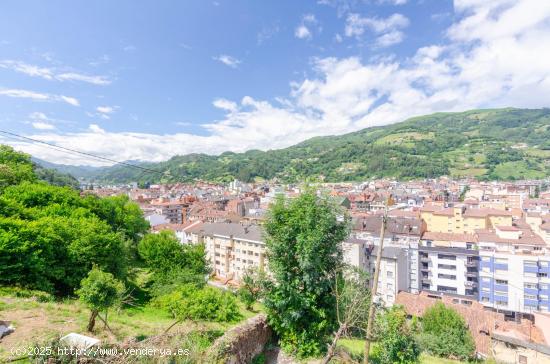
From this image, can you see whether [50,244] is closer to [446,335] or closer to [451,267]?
[446,335]

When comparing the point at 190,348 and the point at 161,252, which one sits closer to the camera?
the point at 190,348

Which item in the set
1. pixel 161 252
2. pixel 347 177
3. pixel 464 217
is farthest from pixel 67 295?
pixel 347 177

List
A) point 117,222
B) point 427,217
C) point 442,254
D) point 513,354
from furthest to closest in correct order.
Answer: point 427,217
point 442,254
point 117,222
point 513,354

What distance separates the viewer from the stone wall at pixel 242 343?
23.5ft

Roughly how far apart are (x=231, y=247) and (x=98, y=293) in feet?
117

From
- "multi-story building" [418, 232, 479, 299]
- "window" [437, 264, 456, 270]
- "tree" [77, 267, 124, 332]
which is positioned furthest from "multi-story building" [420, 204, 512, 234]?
"tree" [77, 267, 124, 332]

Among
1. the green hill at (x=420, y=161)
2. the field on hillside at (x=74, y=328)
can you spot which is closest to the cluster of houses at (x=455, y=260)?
the field on hillside at (x=74, y=328)

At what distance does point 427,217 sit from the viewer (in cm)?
5597

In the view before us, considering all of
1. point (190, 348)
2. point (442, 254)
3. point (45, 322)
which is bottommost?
point (442, 254)

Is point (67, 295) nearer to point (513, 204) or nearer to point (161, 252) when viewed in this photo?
point (161, 252)

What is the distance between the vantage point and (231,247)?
141 feet

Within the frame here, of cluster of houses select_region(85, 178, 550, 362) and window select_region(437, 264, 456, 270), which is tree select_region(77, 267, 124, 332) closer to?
cluster of houses select_region(85, 178, 550, 362)

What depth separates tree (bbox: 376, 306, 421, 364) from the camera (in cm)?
920

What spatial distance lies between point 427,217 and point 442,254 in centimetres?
2031
